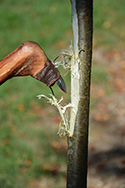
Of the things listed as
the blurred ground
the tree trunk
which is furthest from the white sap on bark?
the blurred ground

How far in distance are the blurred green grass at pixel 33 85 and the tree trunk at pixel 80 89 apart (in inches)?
43.6

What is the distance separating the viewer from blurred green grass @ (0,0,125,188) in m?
2.82

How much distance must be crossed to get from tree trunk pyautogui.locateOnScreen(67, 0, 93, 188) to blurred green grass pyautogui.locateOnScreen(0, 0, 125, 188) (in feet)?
3.63

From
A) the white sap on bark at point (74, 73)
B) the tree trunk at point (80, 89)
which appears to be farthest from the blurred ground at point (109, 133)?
the white sap on bark at point (74, 73)

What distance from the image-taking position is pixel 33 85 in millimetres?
4258

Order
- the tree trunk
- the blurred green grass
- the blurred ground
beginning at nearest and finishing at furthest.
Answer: the tree trunk, the blurred ground, the blurred green grass

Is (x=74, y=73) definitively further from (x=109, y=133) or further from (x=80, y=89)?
(x=109, y=133)

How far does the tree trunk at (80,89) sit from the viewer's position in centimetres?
136

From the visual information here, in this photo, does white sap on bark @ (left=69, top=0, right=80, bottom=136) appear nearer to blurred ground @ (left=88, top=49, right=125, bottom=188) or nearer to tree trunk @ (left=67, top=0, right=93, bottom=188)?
tree trunk @ (left=67, top=0, right=93, bottom=188)

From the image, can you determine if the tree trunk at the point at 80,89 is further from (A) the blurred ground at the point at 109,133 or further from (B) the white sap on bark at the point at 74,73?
(A) the blurred ground at the point at 109,133

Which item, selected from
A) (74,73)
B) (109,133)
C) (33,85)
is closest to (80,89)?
(74,73)

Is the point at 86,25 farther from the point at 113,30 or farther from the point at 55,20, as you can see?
the point at 55,20

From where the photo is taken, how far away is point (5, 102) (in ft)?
12.8

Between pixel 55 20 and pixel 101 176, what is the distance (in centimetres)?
422
